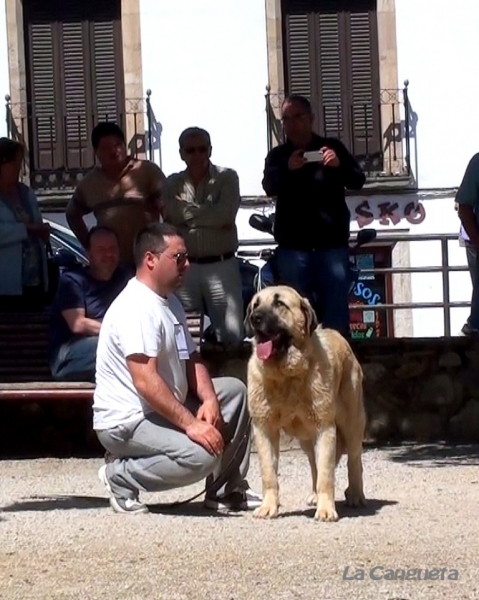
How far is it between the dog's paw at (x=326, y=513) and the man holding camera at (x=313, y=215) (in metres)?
2.77

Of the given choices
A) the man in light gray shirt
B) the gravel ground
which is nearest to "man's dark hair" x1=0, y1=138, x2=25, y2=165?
the man in light gray shirt

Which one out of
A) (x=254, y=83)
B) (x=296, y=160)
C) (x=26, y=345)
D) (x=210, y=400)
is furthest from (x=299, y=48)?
(x=210, y=400)

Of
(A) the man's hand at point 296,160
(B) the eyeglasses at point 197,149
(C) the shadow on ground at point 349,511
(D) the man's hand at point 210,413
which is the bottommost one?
(C) the shadow on ground at point 349,511

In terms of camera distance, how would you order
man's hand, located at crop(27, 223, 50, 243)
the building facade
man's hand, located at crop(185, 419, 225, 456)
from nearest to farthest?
man's hand, located at crop(185, 419, 225, 456) < man's hand, located at crop(27, 223, 50, 243) < the building facade

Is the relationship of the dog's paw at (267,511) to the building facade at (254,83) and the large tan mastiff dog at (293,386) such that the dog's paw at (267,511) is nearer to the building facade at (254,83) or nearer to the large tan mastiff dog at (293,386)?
the large tan mastiff dog at (293,386)

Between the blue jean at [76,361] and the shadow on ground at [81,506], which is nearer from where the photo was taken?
the shadow on ground at [81,506]

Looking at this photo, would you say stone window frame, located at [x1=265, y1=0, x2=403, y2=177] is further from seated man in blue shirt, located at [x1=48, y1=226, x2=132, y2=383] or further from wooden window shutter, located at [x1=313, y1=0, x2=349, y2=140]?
seated man in blue shirt, located at [x1=48, y1=226, x2=132, y2=383]

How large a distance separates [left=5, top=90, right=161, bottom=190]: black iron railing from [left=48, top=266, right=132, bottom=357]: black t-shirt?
40.4 ft

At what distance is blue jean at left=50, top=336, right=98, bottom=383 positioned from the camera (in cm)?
958

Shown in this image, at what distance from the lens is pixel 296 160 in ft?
32.7

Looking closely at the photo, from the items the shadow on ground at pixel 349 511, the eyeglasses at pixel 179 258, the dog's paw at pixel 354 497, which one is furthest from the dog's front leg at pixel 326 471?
the eyeglasses at pixel 179 258

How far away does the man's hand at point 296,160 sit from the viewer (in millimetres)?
9977

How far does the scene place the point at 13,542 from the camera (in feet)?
23.6

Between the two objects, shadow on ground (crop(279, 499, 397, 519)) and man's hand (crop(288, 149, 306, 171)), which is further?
man's hand (crop(288, 149, 306, 171))
